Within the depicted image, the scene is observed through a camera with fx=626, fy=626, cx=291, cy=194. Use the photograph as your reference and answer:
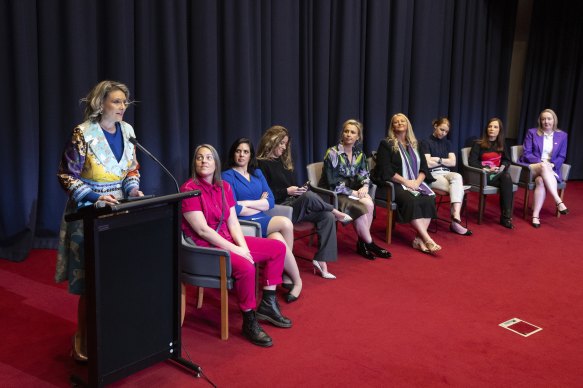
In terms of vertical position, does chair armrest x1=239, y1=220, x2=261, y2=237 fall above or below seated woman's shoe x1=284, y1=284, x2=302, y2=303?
above

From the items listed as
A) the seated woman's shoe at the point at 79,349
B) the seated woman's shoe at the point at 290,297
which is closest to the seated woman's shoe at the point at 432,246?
the seated woman's shoe at the point at 290,297

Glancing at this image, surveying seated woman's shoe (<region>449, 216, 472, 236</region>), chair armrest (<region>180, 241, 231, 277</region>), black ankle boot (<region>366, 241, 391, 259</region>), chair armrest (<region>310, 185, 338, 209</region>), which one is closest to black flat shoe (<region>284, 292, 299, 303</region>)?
chair armrest (<region>180, 241, 231, 277</region>)

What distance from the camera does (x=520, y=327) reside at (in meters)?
3.67

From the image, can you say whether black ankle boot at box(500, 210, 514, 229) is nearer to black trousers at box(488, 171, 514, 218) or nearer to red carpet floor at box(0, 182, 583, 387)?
black trousers at box(488, 171, 514, 218)

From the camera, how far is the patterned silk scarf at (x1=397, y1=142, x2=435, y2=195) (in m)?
5.41

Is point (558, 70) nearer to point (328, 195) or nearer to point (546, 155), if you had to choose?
point (546, 155)

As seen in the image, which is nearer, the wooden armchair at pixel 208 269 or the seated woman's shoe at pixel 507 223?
the wooden armchair at pixel 208 269

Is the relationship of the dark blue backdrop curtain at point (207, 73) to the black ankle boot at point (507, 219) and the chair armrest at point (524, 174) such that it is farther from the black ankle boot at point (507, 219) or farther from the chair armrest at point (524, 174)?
the black ankle boot at point (507, 219)

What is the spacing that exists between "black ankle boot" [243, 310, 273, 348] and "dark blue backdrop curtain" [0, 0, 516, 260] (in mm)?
2082

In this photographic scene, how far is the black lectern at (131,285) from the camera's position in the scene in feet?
8.23

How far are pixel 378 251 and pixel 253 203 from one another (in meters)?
1.38

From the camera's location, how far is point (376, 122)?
6.94 meters

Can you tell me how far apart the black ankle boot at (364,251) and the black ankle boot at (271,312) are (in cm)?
144

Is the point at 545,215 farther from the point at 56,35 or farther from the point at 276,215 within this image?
the point at 56,35
